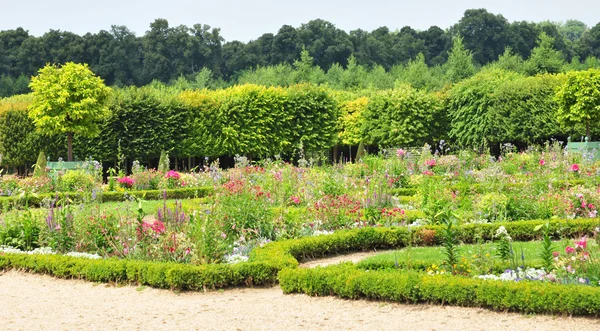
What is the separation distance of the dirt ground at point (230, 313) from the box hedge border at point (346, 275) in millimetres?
116

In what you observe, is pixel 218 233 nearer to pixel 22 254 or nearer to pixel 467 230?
pixel 22 254

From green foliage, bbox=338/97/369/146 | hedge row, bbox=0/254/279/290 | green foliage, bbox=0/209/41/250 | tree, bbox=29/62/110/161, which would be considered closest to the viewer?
hedge row, bbox=0/254/279/290

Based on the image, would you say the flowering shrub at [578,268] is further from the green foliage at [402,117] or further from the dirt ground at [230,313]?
the green foliage at [402,117]

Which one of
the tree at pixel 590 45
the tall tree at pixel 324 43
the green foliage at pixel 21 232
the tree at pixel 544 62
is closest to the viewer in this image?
the green foliage at pixel 21 232

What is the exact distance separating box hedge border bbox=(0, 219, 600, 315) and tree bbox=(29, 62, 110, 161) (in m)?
15.0

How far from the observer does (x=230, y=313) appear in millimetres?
6793

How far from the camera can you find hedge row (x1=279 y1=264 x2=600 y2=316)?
622cm

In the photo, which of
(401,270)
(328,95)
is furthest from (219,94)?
(401,270)

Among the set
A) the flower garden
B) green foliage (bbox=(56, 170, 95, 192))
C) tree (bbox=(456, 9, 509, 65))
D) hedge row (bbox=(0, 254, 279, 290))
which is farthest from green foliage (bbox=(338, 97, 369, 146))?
tree (bbox=(456, 9, 509, 65))

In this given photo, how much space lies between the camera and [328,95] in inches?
1272

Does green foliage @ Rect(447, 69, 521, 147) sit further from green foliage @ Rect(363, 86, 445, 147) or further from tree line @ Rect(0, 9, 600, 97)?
tree line @ Rect(0, 9, 600, 97)

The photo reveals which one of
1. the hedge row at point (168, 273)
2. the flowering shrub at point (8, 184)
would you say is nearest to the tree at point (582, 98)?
the flowering shrub at point (8, 184)

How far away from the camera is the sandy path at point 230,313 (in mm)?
6254

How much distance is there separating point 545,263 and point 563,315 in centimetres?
87
